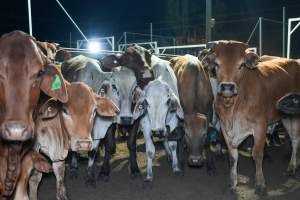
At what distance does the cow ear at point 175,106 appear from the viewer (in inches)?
246

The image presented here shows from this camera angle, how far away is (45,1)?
2503 cm

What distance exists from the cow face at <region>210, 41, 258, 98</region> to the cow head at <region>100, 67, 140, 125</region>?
53.8 inches

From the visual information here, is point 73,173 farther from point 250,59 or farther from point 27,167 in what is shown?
point 250,59

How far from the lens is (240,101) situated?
5934mm

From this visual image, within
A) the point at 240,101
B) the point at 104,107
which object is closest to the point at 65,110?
the point at 104,107

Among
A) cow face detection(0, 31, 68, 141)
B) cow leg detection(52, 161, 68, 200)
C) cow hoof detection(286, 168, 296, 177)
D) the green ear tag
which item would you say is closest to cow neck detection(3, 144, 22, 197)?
cow face detection(0, 31, 68, 141)

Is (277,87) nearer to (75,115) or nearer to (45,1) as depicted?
(75,115)

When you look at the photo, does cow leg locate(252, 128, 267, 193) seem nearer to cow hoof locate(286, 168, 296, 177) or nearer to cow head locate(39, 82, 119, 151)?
cow hoof locate(286, 168, 296, 177)

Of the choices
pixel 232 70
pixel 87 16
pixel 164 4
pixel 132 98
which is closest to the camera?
pixel 232 70

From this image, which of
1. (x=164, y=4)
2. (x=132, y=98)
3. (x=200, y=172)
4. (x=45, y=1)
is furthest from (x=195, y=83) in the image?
(x=45, y=1)

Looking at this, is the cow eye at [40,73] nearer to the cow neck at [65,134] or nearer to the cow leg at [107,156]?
the cow neck at [65,134]

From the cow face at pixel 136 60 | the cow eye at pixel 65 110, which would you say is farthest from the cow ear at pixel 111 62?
the cow eye at pixel 65 110

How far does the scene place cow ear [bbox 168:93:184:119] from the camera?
20.5 ft

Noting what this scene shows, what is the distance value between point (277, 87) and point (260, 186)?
164cm
